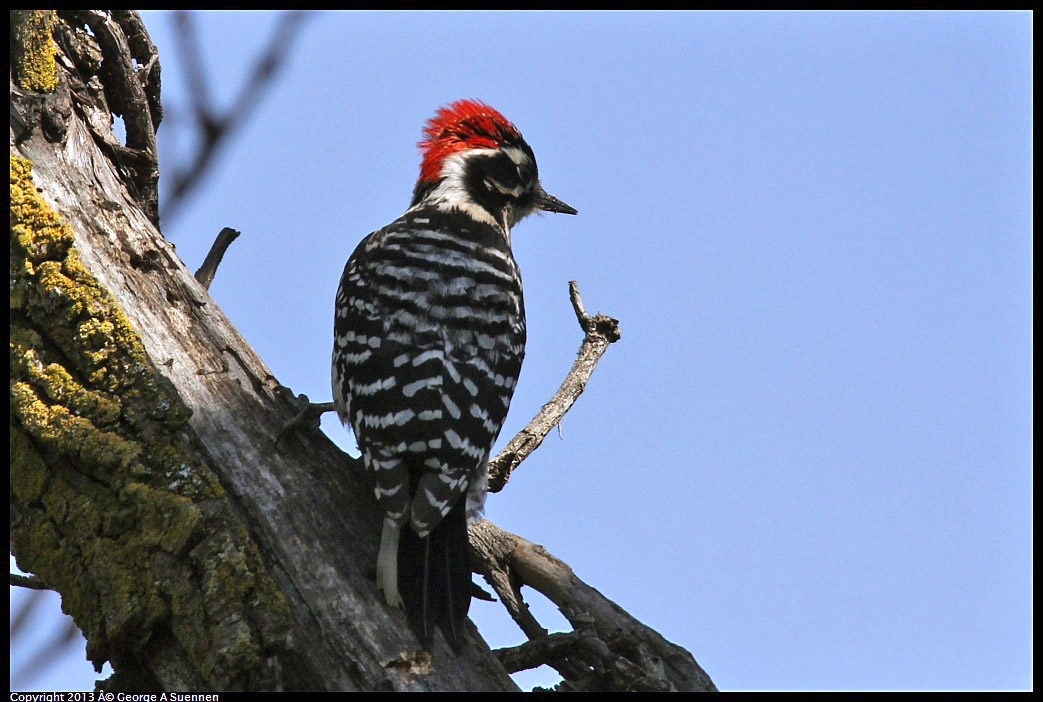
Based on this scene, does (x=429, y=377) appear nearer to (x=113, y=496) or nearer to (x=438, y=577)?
(x=438, y=577)

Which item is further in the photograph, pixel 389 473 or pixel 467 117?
pixel 467 117

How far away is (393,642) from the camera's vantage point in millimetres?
2717

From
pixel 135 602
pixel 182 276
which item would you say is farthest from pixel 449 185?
pixel 135 602

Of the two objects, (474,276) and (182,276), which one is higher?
(474,276)

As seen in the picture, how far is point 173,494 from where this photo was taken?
9.14 ft

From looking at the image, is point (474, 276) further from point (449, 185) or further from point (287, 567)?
point (287, 567)

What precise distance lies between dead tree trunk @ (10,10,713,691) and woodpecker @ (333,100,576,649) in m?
0.10

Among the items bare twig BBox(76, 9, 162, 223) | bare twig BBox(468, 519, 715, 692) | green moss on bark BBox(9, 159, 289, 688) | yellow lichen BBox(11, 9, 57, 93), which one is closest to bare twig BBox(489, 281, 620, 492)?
bare twig BBox(468, 519, 715, 692)

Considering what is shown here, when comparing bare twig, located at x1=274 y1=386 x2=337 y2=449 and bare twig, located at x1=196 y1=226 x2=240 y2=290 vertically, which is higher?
bare twig, located at x1=196 y1=226 x2=240 y2=290

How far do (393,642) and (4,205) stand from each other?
1.89 m

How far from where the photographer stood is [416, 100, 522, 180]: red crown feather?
534cm

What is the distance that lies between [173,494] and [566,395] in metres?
1.86

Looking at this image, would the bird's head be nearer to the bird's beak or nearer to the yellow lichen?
the bird's beak

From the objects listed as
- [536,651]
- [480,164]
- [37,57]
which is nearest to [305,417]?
[536,651]
